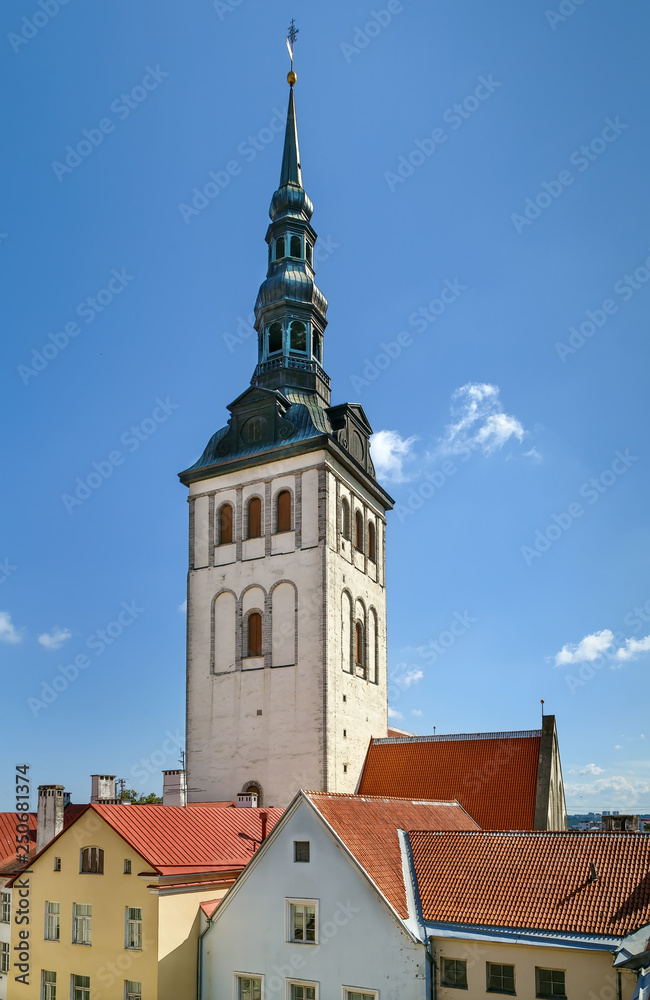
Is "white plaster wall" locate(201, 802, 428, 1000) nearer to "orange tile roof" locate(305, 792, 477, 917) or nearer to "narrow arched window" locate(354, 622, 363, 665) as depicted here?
"orange tile roof" locate(305, 792, 477, 917)

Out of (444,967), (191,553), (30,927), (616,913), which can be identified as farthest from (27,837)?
(616,913)

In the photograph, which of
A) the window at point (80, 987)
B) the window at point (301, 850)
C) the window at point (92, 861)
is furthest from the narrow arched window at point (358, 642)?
the window at point (80, 987)

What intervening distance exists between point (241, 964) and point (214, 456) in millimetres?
22537

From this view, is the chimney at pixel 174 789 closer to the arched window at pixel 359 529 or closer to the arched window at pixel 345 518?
the arched window at pixel 345 518

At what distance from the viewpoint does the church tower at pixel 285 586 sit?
34.1m

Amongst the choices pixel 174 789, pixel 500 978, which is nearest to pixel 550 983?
pixel 500 978

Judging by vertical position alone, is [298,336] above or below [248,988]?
above

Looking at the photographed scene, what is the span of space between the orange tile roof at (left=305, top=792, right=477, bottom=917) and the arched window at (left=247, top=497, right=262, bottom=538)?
1463 cm

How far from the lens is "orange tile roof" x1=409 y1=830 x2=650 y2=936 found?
18.0m

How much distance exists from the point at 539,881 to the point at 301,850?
5.64 m

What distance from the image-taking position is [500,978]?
60.4 ft

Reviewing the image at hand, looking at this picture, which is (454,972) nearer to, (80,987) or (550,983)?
(550,983)

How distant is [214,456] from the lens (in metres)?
39.2

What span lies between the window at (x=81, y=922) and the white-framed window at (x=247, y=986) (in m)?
4.42
